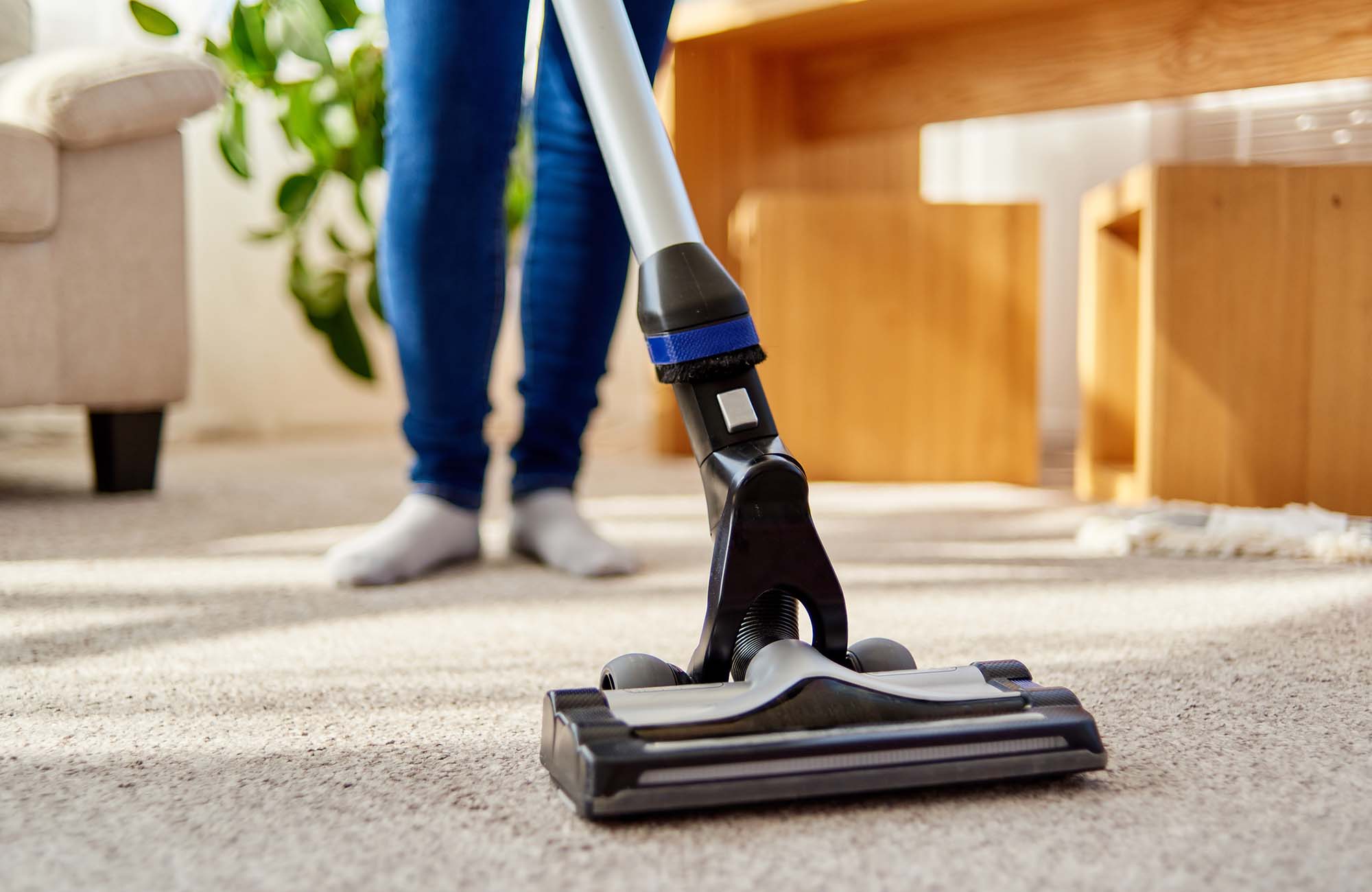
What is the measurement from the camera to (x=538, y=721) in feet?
2.09

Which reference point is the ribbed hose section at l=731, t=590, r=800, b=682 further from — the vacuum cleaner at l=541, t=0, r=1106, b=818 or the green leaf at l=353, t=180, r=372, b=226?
the green leaf at l=353, t=180, r=372, b=226

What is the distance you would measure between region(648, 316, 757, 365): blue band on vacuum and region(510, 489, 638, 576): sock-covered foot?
0.55 metres

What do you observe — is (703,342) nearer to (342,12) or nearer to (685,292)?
(685,292)

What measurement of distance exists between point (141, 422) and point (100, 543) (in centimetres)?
43

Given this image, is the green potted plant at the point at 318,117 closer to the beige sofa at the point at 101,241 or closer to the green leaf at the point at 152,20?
the green leaf at the point at 152,20

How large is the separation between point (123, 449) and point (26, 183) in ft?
1.23

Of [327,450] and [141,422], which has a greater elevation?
[141,422]

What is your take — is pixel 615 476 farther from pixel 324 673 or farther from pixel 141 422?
pixel 324 673

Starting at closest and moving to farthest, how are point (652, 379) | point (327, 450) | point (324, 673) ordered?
point (324, 673) → point (327, 450) → point (652, 379)

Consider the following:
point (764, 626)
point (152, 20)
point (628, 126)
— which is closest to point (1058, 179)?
point (152, 20)

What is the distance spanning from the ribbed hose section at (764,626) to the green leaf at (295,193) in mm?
1841

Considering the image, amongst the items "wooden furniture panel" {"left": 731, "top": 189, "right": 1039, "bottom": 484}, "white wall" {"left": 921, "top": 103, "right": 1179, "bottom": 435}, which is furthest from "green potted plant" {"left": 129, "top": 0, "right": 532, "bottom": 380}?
"white wall" {"left": 921, "top": 103, "right": 1179, "bottom": 435}

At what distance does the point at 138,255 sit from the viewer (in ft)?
5.15

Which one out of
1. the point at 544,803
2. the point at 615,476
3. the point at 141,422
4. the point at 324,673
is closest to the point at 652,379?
the point at 615,476
